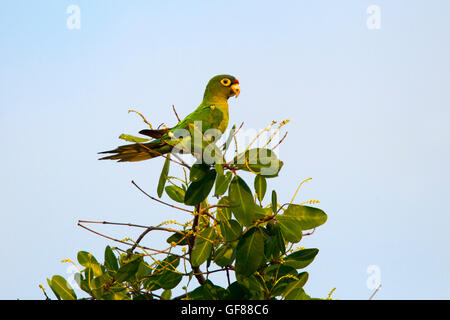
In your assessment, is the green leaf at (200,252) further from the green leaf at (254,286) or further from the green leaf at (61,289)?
the green leaf at (61,289)

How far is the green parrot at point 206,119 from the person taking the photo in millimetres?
3148

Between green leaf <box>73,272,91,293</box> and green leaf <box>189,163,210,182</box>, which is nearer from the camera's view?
green leaf <box>189,163,210,182</box>

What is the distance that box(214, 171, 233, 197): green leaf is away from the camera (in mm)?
2357

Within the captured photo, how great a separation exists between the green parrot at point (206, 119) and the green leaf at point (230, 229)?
2.28 feet

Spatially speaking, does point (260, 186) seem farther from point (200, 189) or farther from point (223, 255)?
point (223, 255)

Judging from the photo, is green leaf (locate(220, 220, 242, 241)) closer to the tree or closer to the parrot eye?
the tree

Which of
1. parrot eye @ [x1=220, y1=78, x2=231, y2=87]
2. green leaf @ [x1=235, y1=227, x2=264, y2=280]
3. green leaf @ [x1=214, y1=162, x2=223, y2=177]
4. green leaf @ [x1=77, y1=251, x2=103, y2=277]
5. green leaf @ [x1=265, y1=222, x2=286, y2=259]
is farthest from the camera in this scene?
parrot eye @ [x1=220, y1=78, x2=231, y2=87]

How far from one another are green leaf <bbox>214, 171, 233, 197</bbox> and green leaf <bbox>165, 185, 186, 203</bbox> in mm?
721

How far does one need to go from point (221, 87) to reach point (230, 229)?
2.27 m

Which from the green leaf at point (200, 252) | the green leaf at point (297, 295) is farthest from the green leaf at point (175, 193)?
the green leaf at point (297, 295)

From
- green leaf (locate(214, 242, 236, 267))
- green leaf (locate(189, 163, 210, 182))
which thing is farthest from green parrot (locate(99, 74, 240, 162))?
green leaf (locate(214, 242, 236, 267))
